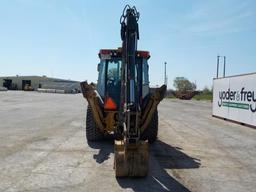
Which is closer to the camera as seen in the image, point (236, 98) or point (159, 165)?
point (159, 165)

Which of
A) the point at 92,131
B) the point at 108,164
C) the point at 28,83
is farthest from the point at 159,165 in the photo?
the point at 28,83

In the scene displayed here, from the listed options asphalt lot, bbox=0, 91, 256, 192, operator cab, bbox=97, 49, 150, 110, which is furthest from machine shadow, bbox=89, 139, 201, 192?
operator cab, bbox=97, 49, 150, 110

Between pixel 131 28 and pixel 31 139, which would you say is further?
pixel 31 139

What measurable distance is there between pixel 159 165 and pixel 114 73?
4187 millimetres

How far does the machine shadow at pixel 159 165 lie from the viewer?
748 cm

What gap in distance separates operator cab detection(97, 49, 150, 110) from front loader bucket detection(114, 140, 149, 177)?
4416mm

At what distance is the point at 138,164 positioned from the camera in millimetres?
8000

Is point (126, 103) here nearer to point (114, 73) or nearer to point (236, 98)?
point (114, 73)

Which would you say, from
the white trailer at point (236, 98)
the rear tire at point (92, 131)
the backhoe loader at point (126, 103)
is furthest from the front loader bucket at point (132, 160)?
the white trailer at point (236, 98)

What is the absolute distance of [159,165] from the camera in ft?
30.7

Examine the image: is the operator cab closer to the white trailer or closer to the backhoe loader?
the backhoe loader

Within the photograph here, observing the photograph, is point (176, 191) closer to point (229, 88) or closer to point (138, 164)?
point (138, 164)

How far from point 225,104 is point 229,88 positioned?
42.4 inches

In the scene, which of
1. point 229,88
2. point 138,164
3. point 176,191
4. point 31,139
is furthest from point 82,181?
point 229,88
